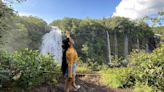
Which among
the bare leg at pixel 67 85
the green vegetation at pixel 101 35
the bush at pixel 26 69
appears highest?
the green vegetation at pixel 101 35

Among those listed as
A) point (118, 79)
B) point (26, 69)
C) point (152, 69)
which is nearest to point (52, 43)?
point (118, 79)

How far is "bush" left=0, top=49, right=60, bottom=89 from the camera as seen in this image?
21.0 feet

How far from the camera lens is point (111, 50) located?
3734 centimetres

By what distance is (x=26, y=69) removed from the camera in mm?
6496

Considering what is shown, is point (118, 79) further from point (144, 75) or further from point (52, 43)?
point (52, 43)

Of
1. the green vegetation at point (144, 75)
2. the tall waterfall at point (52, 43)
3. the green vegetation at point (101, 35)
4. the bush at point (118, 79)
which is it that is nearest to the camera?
the green vegetation at point (144, 75)

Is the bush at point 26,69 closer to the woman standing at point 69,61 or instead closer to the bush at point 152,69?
the woman standing at point 69,61

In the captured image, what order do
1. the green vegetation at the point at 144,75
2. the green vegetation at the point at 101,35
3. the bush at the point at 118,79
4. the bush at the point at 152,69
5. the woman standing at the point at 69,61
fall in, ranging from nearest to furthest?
the woman standing at the point at 69,61
the bush at the point at 152,69
the green vegetation at the point at 144,75
the bush at the point at 118,79
the green vegetation at the point at 101,35

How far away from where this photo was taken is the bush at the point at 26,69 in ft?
21.0

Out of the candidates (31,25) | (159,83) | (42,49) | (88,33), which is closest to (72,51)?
(159,83)

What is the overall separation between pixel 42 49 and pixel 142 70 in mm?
21051

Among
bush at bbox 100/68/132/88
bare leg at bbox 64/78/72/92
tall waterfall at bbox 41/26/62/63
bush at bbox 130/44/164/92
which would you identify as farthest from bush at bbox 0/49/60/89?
tall waterfall at bbox 41/26/62/63

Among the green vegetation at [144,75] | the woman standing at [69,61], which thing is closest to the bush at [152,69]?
the green vegetation at [144,75]

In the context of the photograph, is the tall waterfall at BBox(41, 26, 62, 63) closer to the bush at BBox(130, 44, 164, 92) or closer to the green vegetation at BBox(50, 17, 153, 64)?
the green vegetation at BBox(50, 17, 153, 64)
